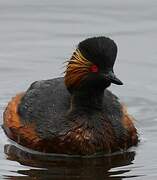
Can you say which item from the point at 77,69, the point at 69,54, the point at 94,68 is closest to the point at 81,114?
the point at 77,69

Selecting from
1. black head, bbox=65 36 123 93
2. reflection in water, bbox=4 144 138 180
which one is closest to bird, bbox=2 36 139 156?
black head, bbox=65 36 123 93

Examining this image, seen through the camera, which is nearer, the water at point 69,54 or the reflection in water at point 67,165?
the reflection in water at point 67,165

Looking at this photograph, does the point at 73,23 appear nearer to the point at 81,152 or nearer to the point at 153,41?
the point at 153,41

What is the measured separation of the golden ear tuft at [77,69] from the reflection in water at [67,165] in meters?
1.16

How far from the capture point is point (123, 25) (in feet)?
66.0

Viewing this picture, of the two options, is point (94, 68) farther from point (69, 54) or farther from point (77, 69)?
point (69, 54)

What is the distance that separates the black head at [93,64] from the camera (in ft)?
47.3

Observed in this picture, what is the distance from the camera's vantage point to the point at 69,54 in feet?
61.7

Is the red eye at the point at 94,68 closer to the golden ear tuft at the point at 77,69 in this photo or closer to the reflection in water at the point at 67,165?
the golden ear tuft at the point at 77,69

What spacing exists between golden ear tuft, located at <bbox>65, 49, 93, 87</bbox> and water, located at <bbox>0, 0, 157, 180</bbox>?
1176 mm

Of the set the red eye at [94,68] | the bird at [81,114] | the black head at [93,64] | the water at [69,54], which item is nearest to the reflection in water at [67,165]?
the water at [69,54]

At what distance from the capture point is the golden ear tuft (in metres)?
14.7

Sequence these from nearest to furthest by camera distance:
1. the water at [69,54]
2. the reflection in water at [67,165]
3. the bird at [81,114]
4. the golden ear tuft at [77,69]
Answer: the reflection in water at [67,165], the water at [69,54], the bird at [81,114], the golden ear tuft at [77,69]

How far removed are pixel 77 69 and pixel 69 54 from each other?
4.07m
